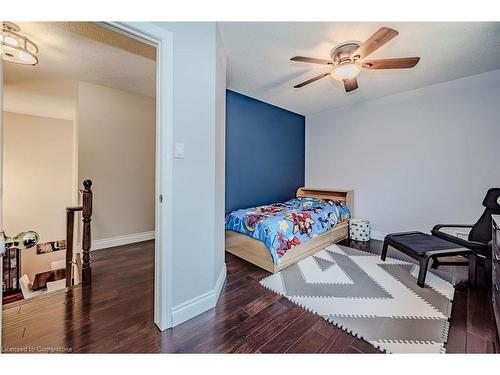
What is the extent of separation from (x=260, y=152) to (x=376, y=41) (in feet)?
7.61

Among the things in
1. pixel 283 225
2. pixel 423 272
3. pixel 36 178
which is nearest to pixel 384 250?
pixel 423 272

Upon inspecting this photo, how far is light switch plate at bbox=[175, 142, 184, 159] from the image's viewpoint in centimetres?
150

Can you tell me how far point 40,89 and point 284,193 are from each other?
4.19 metres

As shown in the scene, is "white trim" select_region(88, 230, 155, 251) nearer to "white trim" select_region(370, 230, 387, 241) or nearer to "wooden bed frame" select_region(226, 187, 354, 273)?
"wooden bed frame" select_region(226, 187, 354, 273)

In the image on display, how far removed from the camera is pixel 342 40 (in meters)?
2.08

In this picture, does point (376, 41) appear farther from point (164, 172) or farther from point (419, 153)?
point (419, 153)

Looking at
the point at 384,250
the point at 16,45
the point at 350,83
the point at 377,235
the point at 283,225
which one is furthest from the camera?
the point at 377,235

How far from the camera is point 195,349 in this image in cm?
131

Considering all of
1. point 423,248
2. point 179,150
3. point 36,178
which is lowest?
point 423,248

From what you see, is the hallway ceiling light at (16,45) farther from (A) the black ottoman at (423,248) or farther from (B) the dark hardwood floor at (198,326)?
(A) the black ottoman at (423,248)

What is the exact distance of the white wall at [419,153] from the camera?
2787 millimetres
